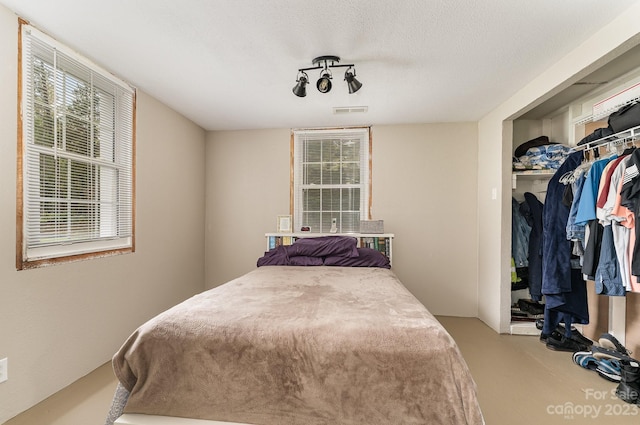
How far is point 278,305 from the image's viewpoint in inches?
63.2

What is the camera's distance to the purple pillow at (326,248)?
300cm

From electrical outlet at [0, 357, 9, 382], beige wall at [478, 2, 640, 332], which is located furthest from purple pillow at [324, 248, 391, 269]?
electrical outlet at [0, 357, 9, 382]

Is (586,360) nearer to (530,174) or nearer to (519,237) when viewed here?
(519,237)

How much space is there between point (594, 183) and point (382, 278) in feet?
5.25

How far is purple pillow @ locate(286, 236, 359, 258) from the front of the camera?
300 centimetres

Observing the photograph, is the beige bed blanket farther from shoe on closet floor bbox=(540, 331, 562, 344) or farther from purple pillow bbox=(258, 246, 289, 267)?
shoe on closet floor bbox=(540, 331, 562, 344)

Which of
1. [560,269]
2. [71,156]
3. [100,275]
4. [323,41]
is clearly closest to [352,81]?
[323,41]

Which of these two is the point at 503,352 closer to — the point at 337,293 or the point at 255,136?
the point at 337,293

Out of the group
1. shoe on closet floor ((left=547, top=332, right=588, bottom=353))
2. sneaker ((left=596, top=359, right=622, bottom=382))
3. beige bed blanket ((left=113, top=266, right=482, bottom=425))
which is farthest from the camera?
shoe on closet floor ((left=547, top=332, right=588, bottom=353))

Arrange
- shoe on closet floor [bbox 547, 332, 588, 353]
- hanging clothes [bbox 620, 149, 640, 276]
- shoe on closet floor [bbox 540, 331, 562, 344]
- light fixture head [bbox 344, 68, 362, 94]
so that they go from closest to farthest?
hanging clothes [bbox 620, 149, 640, 276]
light fixture head [bbox 344, 68, 362, 94]
shoe on closet floor [bbox 547, 332, 588, 353]
shoe on closet floor [bbox 540, 331, 562, 344]

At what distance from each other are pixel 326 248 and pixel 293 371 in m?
1.82

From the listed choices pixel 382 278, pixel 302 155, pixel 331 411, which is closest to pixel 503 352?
pixel 382 278

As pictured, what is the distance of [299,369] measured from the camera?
1.22m

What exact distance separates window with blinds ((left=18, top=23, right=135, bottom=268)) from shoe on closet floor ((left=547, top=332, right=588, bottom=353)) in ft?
12.8
